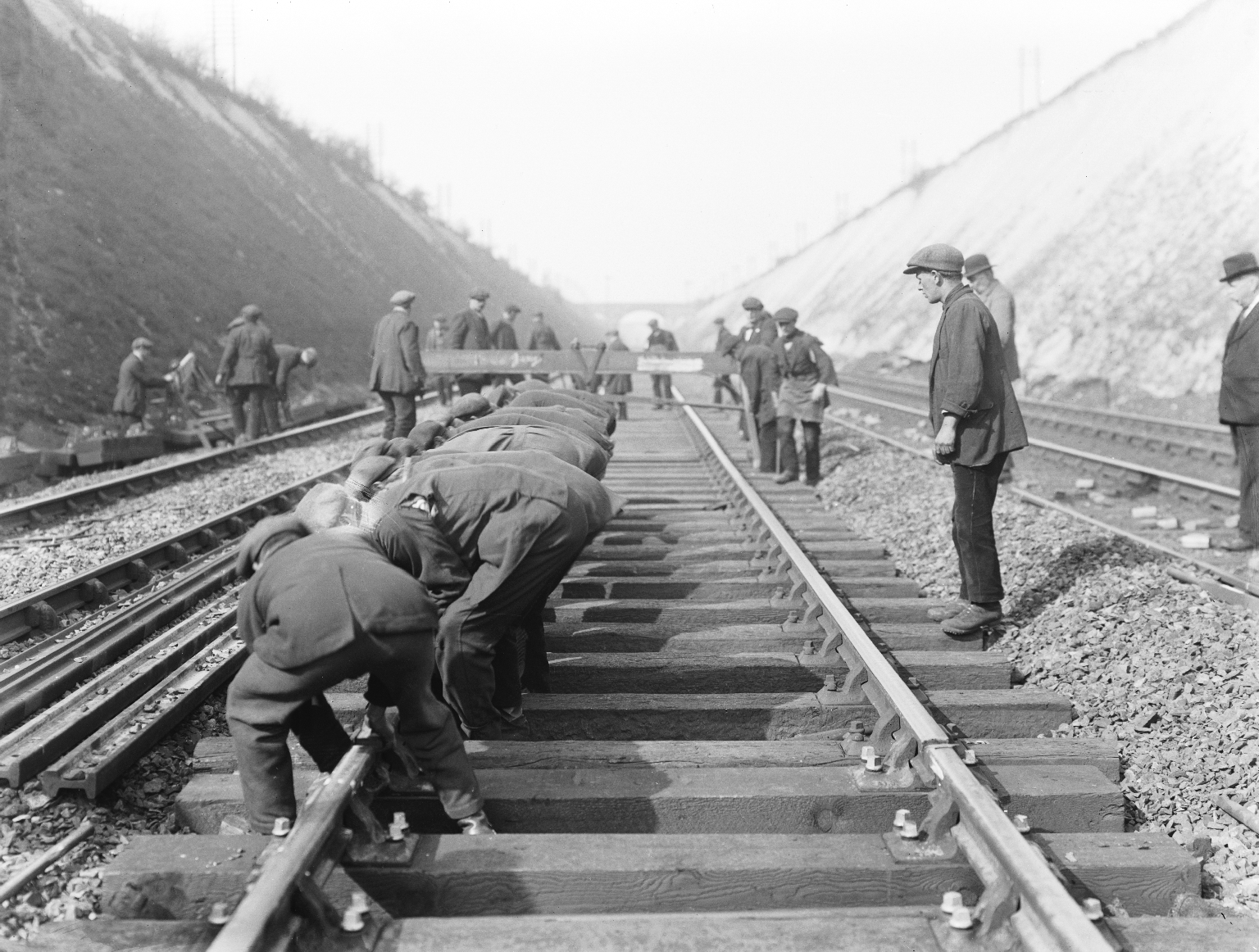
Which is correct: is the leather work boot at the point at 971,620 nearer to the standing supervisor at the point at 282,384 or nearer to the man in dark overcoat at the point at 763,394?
the man in dark overcoat at the point at 763,394

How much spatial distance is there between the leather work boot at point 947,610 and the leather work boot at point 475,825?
2891 mm

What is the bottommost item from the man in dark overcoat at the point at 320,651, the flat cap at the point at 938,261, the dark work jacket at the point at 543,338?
the man in dark overcoat at the point at 320,651

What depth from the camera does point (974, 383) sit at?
5.23 metres

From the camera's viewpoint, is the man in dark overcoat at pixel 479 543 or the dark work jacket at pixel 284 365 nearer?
the man in dark overcoat at pixel 479 543

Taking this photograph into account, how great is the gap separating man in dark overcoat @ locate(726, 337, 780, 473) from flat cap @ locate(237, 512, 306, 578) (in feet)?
24.9

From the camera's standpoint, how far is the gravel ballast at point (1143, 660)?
152 inches

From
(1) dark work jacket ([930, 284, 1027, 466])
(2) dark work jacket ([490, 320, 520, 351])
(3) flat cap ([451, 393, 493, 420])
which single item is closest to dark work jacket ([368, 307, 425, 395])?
(2) dark work jacket ([490, 320, 520, 351])

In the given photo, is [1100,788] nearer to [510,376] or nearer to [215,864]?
[215,864]

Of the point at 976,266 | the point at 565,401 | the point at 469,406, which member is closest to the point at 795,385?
the point at 976,266

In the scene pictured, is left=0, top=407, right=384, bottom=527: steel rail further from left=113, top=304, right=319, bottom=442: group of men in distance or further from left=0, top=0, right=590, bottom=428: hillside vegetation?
left=0, top=0, right=590, bottom=428: hillside vegetation

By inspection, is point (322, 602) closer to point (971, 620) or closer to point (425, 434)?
point (425, 434)

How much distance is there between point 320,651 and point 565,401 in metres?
4.57

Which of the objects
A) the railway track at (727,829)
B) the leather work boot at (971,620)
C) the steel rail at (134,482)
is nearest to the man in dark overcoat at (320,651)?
the railway track at (727,829)

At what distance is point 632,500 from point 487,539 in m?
5.36
